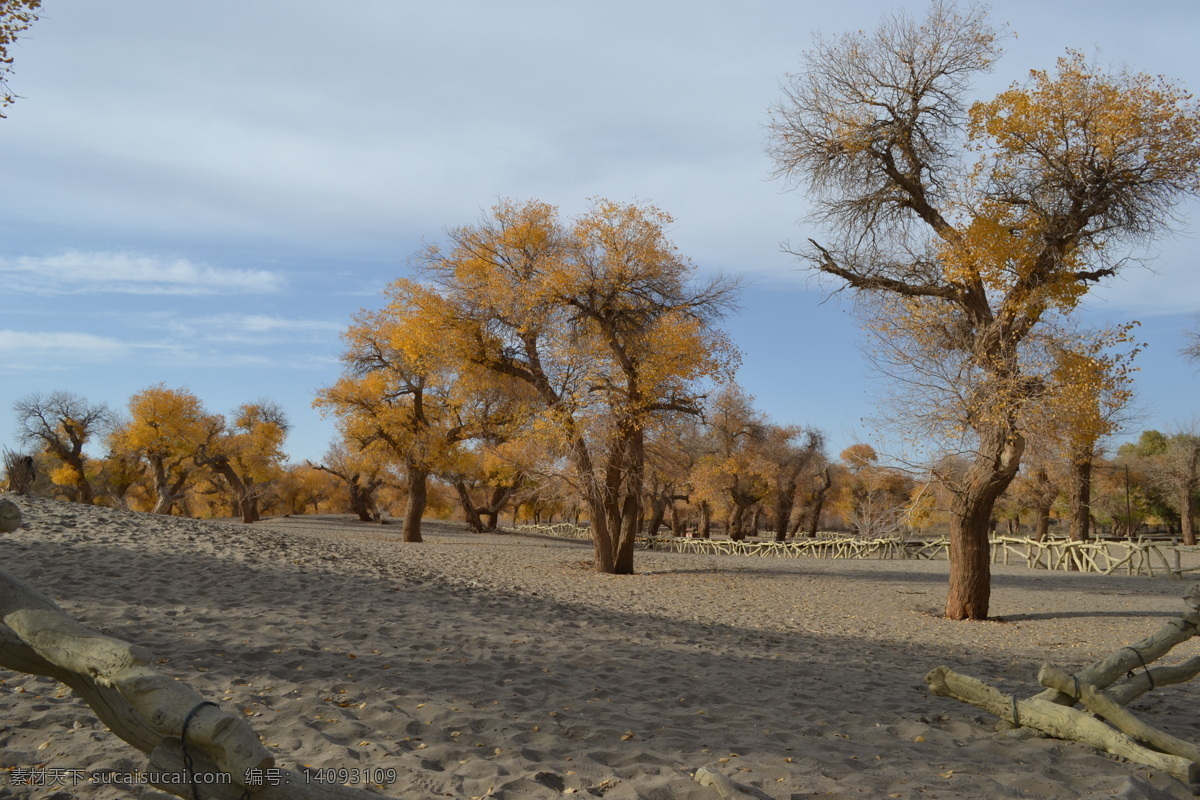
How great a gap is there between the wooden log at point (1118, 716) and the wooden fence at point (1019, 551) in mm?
20798

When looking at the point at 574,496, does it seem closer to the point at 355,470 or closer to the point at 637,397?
the point at 637,397

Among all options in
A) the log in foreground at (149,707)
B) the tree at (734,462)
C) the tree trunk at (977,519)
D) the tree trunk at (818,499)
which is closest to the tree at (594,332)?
the tree trunk at (977,519)

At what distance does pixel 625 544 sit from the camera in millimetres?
19094

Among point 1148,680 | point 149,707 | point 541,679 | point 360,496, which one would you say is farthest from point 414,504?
point 149,707

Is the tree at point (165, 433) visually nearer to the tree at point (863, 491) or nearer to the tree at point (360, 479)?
the tree at point (360, 479)

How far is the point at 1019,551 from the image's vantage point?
1142 inches

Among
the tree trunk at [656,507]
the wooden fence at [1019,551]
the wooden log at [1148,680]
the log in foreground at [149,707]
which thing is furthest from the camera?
the tree trunk at [656,507]

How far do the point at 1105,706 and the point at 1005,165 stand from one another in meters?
10.1

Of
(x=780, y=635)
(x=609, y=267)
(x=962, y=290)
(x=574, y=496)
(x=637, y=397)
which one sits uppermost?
(x=609, y=267)

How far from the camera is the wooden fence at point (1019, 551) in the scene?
2319 cm

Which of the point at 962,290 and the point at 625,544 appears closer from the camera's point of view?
the point at 962,290

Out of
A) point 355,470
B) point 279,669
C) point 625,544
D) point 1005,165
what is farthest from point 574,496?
point 355,470

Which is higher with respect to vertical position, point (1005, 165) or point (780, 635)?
point (1005, 165)

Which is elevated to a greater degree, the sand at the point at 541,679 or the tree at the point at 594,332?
the tree at the point at 594,332
